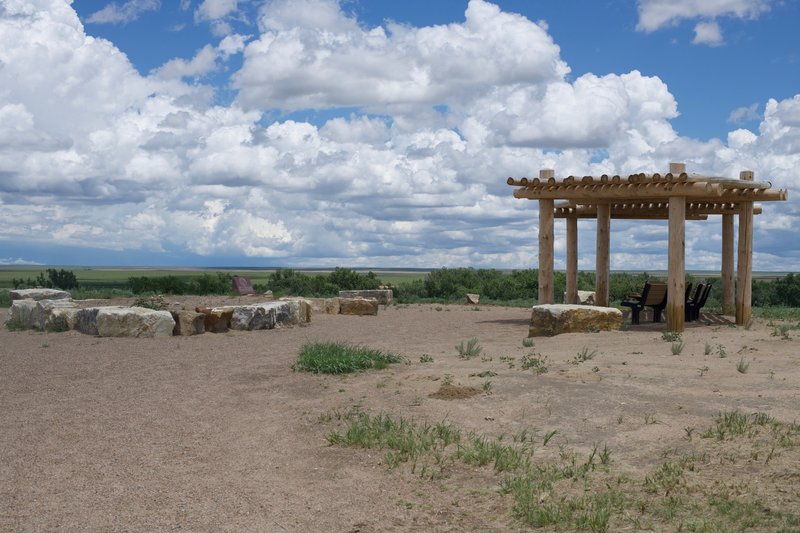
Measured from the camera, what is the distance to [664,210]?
69.9 ft

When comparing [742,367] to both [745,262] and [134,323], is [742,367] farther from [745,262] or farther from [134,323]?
[134,323]

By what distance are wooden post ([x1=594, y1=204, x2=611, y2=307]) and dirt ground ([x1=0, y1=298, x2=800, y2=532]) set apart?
5060mm

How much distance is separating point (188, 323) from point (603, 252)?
958cm

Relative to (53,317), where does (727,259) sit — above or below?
above

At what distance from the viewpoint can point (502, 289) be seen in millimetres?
31953

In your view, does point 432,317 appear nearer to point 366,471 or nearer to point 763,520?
point 366,471

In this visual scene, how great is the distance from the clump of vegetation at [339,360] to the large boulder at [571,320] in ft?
13.1

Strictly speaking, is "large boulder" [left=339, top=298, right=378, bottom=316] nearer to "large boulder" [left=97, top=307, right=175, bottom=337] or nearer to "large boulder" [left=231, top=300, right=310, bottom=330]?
"large boulder" [left=231, top=300, right=310, bottom=330]

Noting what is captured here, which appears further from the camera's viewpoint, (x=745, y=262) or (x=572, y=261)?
(x=572, y=261)

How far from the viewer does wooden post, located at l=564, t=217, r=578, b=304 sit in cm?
2078

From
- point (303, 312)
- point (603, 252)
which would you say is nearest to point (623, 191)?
point (603, 252)

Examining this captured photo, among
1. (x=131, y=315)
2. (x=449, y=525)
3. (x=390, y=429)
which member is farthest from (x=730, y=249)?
(x=449, y=525)

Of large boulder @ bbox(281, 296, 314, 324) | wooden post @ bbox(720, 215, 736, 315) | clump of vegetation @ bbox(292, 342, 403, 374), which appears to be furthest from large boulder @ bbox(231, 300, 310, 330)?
wooden post @ bbox(720, 215, 736, 315)

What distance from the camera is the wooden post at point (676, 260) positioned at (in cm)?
1524
